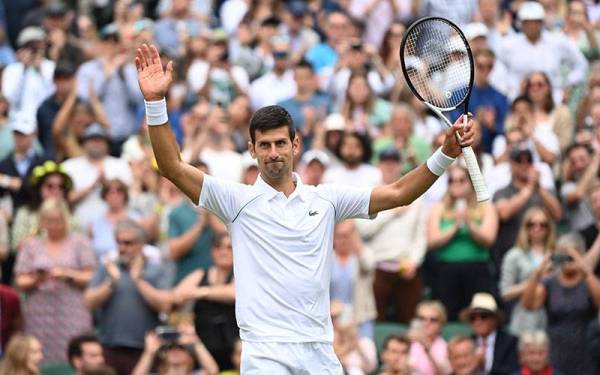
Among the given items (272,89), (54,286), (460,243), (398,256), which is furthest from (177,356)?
(272,89)

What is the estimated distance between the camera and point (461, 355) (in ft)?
45.0

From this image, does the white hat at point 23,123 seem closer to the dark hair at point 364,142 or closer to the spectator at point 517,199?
the dark hair at point 364,142

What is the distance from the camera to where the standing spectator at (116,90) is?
18.5 m

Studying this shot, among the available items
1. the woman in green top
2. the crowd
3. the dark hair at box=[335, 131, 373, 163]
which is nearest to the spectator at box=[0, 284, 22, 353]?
the crowd

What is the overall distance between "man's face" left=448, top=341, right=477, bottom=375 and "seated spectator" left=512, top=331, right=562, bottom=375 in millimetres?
373

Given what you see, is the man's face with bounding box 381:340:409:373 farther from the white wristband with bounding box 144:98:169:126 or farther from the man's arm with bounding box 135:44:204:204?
the white wristband with bounding box 144:98:169:126

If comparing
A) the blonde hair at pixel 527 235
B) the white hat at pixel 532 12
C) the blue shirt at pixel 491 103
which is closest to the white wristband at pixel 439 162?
the blonde hair at pixel 527 235

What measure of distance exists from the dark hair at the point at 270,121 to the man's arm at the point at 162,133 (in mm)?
376

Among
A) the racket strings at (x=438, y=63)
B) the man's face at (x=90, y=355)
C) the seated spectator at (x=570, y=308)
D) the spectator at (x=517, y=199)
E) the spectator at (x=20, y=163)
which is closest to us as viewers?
the racket strings at (x=438, y=63)

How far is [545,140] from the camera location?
1695 cm

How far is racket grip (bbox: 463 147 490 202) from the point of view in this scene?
8.63 m

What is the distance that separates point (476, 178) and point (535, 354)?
5.13 metres

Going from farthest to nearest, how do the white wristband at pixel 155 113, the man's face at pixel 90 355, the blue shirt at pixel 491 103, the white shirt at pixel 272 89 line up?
the white shirt at pixel 272 89 → the blue shirt at pixel 491 103 → the man's face at pixel 90 355 → the white wristband at pixel 155 113

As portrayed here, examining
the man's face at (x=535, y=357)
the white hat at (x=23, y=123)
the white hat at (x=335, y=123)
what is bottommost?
the man's face at (x=535, y=357)
